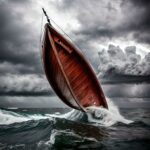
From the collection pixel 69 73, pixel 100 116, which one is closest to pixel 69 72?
pixel 69 73

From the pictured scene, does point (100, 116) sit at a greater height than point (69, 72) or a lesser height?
lesser

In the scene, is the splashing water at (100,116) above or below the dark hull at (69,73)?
below

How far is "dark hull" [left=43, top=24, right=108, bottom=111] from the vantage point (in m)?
20.0

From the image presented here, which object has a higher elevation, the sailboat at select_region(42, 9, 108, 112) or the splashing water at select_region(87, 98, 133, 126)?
the sailboat at select_region(42, 9, 108, 112)

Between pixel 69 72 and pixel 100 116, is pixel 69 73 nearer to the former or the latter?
pixel 69 72

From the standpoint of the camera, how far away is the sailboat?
20.0m

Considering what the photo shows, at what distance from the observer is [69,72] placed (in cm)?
2133

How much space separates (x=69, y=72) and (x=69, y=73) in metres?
0.10

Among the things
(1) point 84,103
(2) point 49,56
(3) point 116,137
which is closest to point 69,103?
(1) point 84,103

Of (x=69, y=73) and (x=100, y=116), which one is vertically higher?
(x=69, y=73)

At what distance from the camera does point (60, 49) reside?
21.1m

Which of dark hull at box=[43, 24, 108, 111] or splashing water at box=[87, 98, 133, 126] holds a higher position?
dark hull at box=[43, 24, 108, 111]

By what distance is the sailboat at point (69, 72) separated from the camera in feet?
65.5

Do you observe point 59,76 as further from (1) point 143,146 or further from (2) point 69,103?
(1) point 143,146
